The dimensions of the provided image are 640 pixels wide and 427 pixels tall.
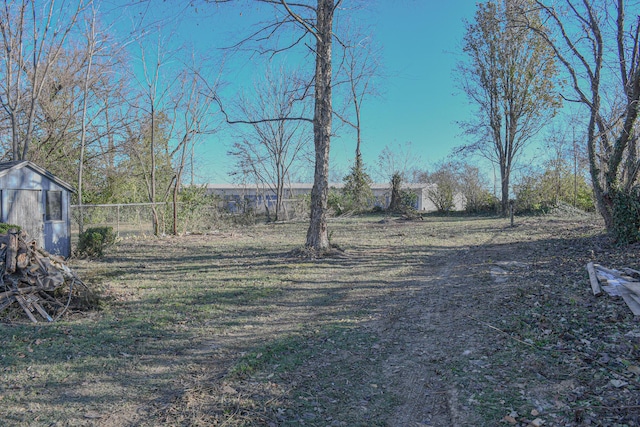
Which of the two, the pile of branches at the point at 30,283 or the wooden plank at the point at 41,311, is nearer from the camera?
the wooden plank at the point at 41,311

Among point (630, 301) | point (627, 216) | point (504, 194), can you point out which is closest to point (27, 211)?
point (630, 301)

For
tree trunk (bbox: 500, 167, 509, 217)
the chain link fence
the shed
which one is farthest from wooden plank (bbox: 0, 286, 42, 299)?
tree trunk (bbox: 500, 167, 509, 217)

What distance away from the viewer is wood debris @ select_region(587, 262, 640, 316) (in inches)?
191

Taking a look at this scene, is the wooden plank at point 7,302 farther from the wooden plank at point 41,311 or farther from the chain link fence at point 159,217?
the chain link fence at point 159,217

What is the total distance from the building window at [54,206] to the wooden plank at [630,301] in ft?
43.9

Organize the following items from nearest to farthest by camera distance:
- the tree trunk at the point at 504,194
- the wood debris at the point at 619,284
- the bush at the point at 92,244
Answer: the wood debris at the point at 619,284
the bush at the point at 92,244
the tree trunk at the point at 504,194

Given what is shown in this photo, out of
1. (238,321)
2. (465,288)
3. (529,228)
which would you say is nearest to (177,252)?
(238,321)

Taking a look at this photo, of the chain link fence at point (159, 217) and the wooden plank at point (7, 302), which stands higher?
the chain link fence at point (159, 217)

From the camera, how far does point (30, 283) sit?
580 cm

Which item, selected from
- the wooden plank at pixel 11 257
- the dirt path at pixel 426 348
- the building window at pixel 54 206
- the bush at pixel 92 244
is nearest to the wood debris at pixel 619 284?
the dirt path at pixel 426 348

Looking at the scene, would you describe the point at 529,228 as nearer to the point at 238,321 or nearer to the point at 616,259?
the point at 616,259

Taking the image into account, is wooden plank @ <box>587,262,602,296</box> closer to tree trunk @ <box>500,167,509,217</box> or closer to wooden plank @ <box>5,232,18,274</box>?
wooden plank @ <box>5,232,18,274</box>

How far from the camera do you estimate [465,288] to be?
7066 mm

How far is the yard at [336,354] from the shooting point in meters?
3.07
